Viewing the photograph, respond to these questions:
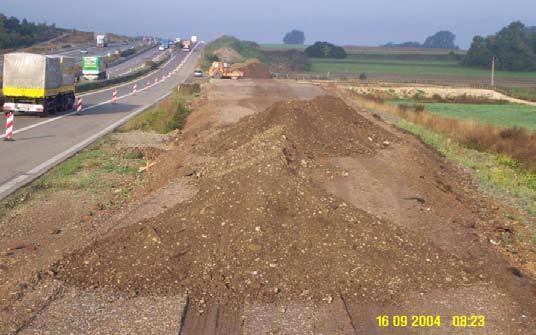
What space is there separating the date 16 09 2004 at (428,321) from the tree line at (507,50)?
14152 cm

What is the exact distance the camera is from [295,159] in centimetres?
1427

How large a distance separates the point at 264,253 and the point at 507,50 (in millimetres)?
148337

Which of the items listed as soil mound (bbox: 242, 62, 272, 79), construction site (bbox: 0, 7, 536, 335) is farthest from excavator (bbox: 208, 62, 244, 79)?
construction site (bbox: 0, 7, 536, 335)

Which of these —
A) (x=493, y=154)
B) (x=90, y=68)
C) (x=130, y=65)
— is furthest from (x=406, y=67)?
(x=493, y=154)

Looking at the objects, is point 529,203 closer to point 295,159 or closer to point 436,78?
point 295,159

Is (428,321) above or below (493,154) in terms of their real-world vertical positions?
below

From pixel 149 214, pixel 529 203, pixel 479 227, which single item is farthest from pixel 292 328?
pixel 529 203

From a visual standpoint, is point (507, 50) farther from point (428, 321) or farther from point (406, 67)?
point (428, 321)

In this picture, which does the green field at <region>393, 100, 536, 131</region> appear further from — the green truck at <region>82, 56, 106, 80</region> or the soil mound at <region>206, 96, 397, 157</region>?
the green truck at <region>82, 56, 106, 80</region>

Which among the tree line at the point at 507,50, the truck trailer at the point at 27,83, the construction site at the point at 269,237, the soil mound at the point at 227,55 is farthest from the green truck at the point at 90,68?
the tree line at the point at 507,50

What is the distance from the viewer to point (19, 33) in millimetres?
121688

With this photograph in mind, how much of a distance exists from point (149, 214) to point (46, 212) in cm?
230

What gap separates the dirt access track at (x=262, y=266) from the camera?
22.7 ft

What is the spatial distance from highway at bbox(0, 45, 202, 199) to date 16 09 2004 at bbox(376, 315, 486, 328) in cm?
908
